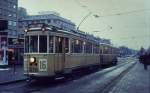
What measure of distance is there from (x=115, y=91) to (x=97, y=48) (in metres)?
19.4

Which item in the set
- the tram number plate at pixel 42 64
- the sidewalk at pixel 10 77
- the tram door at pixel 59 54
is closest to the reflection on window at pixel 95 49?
the sidewalk at pixel 10 77

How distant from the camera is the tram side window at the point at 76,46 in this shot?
75.0ft

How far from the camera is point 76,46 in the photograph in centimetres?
2398

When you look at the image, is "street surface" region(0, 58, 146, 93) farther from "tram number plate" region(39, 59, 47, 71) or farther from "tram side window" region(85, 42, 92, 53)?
"tram side window" region(85, 42, 92, 53)

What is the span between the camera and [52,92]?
15172 mm

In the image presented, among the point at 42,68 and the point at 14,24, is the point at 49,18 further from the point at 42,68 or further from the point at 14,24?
the point at 42,68

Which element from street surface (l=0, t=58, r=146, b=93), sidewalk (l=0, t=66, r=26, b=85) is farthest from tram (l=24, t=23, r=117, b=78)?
sidewalk (l=0, t=66, r=26, b=85)

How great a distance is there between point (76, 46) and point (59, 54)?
13.6 ft

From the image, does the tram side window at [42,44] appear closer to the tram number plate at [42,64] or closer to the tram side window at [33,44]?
the tram side window at [33,44]

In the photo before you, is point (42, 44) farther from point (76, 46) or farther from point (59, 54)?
point (76, 46)

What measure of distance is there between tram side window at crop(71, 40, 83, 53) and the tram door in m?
2.06

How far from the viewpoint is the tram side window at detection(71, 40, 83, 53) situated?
22875mm

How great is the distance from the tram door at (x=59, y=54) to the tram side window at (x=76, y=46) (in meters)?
2.06

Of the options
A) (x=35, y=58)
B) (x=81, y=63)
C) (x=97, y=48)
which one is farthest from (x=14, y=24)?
(x=35, y=58)
